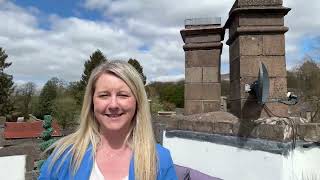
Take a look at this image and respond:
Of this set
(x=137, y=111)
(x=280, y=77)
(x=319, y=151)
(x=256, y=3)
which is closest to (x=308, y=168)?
(x=319, y=151)

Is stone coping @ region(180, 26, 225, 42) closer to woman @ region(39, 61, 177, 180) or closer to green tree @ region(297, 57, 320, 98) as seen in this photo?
woman @ region(39, 61, 177, 180)

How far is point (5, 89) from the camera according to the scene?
54.0 meters

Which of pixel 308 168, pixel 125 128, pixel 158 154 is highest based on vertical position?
pixel 125 128

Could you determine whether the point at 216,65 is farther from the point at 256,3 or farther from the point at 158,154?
the point at 158,154

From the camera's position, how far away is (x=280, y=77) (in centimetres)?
504

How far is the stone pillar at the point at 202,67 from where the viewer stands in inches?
263

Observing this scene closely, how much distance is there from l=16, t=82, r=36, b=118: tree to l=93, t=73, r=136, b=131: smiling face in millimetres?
58044

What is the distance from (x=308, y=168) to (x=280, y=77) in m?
1.35

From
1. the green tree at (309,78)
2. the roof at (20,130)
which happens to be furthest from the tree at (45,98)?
the green tree at (309,78)

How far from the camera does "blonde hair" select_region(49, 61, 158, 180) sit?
205 cm

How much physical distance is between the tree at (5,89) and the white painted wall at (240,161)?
51895 mm

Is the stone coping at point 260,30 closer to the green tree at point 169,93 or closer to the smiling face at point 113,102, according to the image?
the smiling face at point 113,102

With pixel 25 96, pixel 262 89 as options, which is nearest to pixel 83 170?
pixel 262 89

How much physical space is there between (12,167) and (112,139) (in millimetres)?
4699
